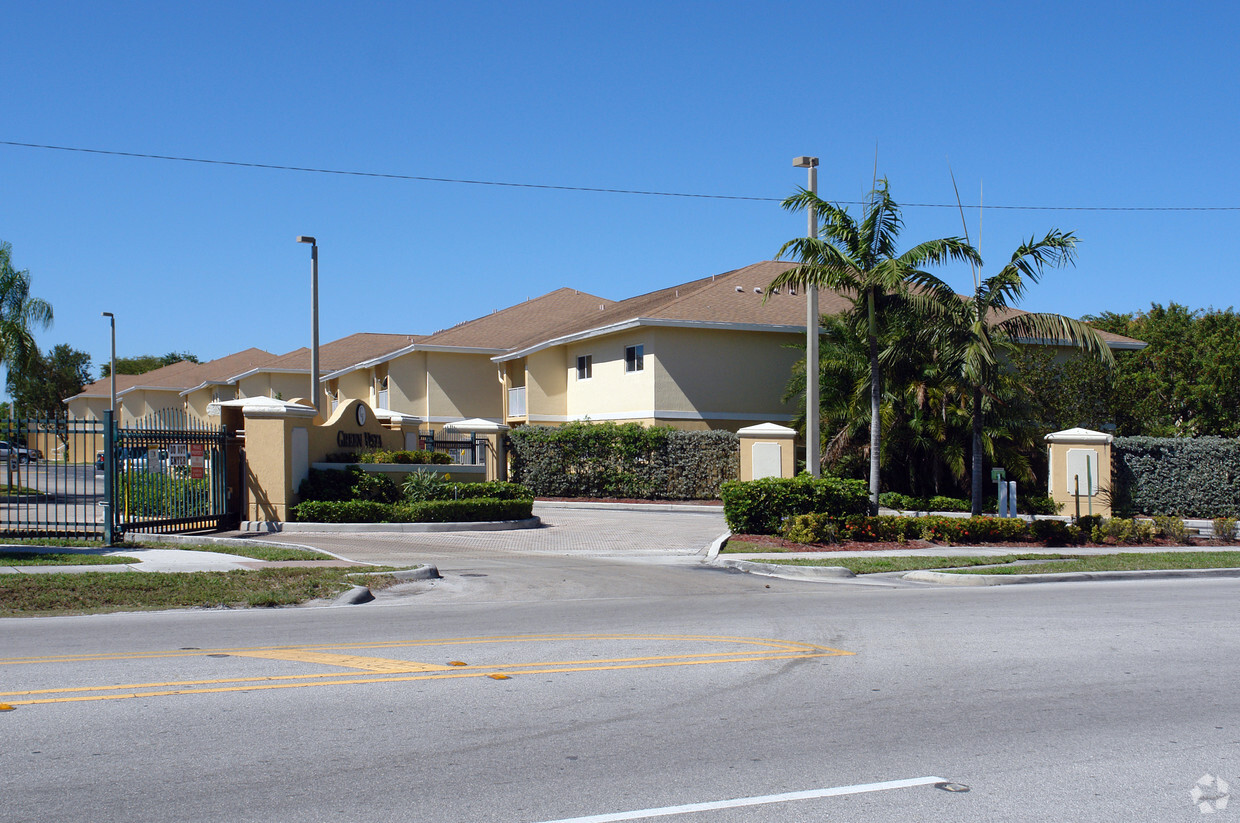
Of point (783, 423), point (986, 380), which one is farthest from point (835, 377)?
point (986, 380)

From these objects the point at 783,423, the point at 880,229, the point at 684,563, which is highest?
the point at 880,229

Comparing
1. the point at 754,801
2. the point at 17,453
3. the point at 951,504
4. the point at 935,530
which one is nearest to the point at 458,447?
the point at 17,453

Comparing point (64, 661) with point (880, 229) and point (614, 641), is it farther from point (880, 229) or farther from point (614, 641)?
point (880, 229)

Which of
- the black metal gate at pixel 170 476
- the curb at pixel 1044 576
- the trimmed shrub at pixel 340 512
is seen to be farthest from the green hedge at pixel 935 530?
the black metal gate at pixel 170 476

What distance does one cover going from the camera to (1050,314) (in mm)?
22109

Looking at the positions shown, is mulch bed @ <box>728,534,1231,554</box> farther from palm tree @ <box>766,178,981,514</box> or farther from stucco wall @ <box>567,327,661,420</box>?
stucco wall @ <box>567,327,661,420</box>

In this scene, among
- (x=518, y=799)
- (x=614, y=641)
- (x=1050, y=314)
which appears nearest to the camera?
(x=518, y=799)

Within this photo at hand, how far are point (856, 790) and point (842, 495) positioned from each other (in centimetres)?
1569

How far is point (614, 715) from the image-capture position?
671cm

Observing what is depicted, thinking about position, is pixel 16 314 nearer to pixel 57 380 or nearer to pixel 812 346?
pixel 812 346

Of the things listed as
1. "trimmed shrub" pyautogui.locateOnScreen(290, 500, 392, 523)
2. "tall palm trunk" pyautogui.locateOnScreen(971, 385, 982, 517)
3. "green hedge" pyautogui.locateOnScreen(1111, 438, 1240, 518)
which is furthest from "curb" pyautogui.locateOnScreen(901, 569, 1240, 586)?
"trimmed shrub" pyautogui.locateOnScreen(290, 500, 392, 523)

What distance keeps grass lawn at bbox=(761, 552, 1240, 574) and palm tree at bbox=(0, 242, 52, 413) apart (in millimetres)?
25858

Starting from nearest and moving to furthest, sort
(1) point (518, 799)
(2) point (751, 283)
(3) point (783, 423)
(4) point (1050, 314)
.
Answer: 1. (1) point (518, 799)
2. (4) point (1050, 314)
3. (3) point (783, 423)
4. (2) point (751, 283)

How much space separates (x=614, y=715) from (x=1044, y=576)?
1117 cm
